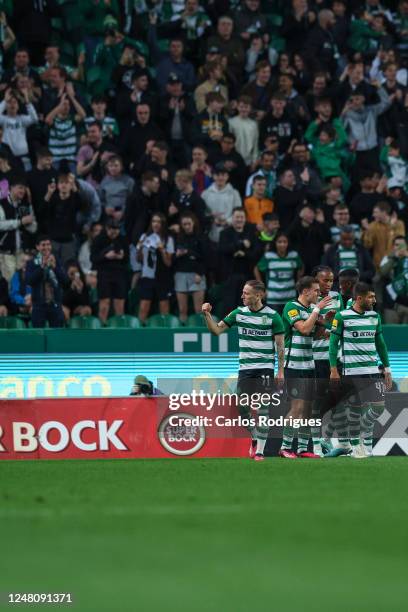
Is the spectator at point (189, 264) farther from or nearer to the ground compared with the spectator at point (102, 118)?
nearer to the ground

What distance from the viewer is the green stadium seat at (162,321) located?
61.3ft

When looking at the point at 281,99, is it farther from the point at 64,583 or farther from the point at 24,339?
the point at 64,583

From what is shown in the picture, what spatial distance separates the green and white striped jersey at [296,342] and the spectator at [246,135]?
7.02 m

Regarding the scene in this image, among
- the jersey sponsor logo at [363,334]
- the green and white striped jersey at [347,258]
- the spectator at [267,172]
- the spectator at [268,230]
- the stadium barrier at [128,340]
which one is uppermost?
the spectator at [267,172]

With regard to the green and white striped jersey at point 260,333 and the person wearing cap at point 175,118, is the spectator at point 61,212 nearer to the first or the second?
the person wearing cap at point 175,118

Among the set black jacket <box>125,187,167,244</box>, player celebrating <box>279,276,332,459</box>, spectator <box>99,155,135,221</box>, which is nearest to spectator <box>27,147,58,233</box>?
spectator <box>99,155,135,221</box>

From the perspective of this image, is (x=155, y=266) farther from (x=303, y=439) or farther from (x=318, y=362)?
(x=303, y=439)

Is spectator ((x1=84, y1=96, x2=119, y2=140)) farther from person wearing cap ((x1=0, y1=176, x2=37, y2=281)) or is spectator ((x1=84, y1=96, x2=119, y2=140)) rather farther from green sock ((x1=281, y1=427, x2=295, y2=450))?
green sock ((x1=281, y1=427, x2=295, y2=450))

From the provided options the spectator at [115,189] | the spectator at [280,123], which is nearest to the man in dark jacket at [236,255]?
the spectator at [115,189]

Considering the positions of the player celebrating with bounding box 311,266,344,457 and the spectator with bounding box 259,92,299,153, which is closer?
the player celebrating with bounding box 311,266,344,457

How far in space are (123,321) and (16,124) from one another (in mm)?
3580

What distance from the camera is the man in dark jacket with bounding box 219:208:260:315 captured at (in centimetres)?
1888

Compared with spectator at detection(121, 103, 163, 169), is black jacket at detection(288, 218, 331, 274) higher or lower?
lower

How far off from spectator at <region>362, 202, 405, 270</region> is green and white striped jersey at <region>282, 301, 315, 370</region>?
5.61 m
